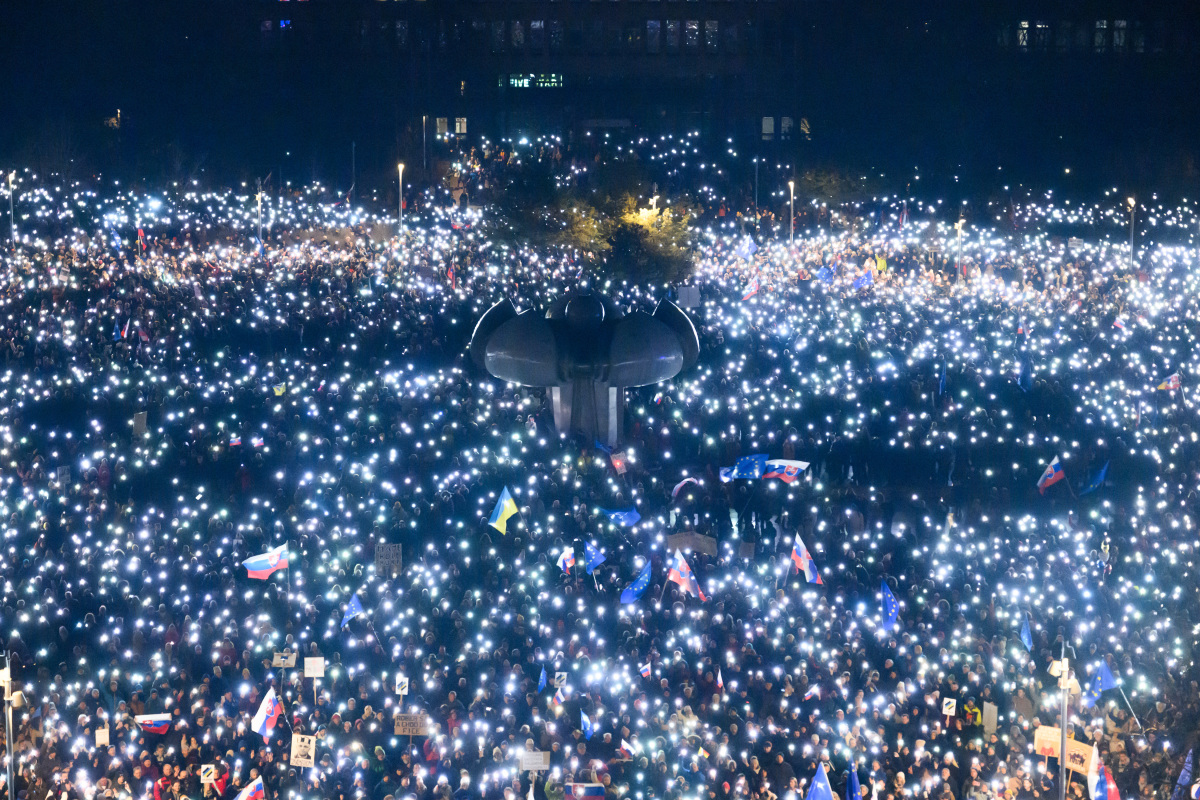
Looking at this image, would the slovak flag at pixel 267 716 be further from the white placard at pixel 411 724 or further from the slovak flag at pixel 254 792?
the white placard at pixel 411 724

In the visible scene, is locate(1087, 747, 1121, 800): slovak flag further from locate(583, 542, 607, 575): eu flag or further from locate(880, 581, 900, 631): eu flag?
locate(583, 542, 607, 575): eu flag

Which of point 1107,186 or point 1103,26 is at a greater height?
point 1103,26

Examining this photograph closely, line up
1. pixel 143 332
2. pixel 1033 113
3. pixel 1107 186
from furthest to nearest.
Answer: pixel 1033 113 → pixel 1107 186 → pixel 143 332

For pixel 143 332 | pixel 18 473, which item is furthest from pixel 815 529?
pixel 143 332

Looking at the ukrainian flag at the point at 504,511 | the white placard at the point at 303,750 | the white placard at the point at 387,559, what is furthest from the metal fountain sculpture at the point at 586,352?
the white placard at the point at 303,750

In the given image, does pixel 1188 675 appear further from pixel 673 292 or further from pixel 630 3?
pixel 630 3

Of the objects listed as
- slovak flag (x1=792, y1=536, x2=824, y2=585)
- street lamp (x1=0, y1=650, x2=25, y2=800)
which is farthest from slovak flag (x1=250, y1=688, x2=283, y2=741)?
slovak flag (x1=792, y1=536, x2=824, y2=585)
